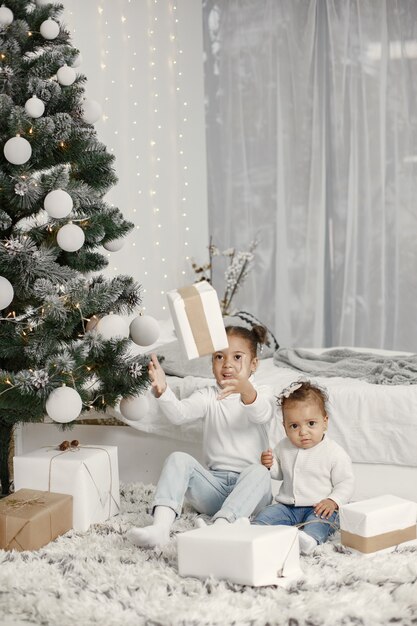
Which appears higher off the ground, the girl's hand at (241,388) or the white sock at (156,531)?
the girl's hand at (241,388)

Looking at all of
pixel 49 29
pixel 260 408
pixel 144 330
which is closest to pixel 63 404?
pixel 144 330

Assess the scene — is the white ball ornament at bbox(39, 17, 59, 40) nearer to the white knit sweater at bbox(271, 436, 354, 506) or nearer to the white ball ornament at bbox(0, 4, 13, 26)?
the white ball ornament at bbox(0, 4, 13, 26)

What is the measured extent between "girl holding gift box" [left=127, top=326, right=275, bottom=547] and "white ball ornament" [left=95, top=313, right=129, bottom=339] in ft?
0.49

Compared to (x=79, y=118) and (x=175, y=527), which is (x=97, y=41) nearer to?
(x=79, y=118)

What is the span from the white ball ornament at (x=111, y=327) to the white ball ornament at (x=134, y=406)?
238 mm

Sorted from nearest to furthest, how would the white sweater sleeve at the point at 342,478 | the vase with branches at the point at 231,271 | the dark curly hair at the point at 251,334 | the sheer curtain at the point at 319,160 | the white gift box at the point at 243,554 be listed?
the white gift box at the point at 243,554
the white sweater sleeve at the point at 342,478
the dark curly hair at the point at 251,334
the vase with branches at the point at 231,271
the sheer curtain at the point at 319,160

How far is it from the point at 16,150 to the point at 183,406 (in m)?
0.92

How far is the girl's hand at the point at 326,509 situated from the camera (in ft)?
7.61

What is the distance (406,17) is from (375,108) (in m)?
0.56

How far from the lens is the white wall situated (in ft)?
12.8

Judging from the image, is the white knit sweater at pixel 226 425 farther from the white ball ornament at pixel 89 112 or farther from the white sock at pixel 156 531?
the white ball ornament at pixel 89 112

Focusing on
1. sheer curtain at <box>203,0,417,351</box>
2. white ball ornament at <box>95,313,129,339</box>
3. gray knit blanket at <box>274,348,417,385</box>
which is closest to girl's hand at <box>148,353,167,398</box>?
white ball ornament at <box>95,313,129,339</box>

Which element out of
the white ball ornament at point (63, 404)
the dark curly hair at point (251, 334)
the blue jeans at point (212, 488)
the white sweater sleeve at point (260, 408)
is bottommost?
the blue jeans at point (212, 488)

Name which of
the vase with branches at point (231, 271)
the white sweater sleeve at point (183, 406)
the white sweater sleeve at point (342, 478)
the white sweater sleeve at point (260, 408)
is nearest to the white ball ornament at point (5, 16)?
the white sweater sleeve at point (183, 406)
